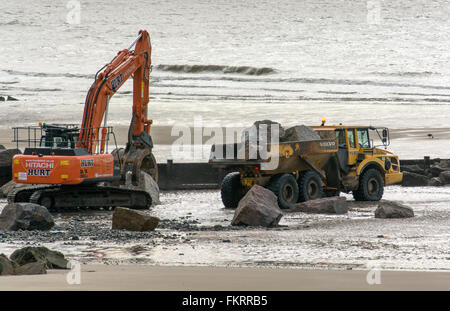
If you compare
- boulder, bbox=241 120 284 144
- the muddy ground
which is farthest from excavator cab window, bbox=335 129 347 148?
the muddy ground

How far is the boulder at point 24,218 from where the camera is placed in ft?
46.2

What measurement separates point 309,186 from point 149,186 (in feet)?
11.9

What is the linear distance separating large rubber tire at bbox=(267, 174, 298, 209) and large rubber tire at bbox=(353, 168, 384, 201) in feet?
7.26

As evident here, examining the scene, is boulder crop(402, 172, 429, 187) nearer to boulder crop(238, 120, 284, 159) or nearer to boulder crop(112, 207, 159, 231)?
boulder crop(238, 120, 284, 159)

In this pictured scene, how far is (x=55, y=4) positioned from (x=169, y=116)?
303 ft

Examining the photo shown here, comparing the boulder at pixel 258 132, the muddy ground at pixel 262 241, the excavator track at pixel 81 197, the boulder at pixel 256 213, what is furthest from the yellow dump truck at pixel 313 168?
the boulder at pixel 256 213

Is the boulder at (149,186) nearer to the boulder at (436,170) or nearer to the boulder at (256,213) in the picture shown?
the boulder at (256,213)

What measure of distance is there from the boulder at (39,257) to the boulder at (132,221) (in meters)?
4.08

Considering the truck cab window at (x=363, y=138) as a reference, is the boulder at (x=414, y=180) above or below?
below

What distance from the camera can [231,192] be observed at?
19.3 meters

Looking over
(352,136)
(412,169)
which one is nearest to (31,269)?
(352,136)
